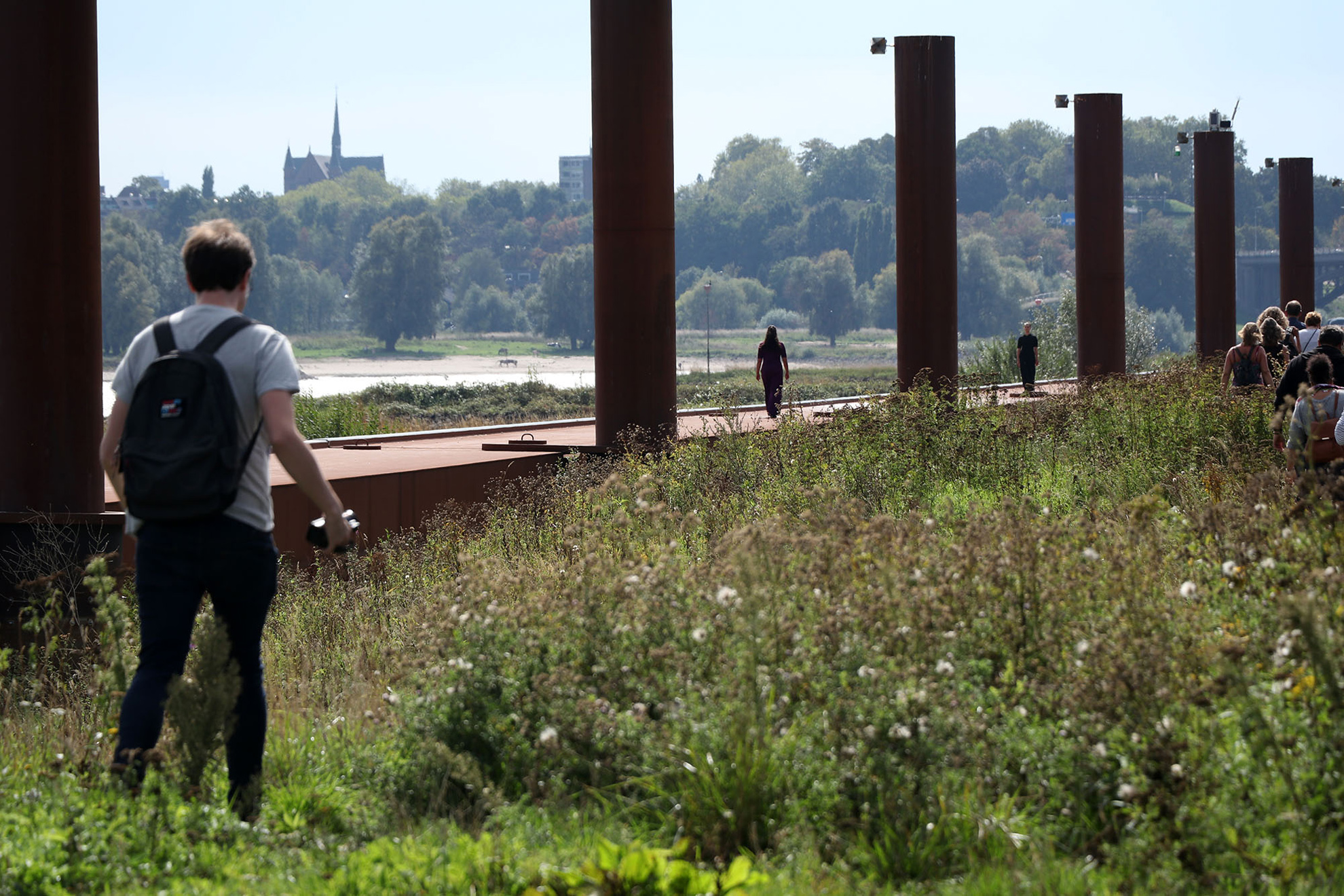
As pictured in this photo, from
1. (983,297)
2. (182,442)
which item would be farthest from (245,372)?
(983,297)

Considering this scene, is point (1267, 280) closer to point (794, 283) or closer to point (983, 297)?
point (983, 297)

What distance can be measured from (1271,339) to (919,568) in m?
9.51

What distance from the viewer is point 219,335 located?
382 cm

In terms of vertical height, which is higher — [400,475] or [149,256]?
[149,256]

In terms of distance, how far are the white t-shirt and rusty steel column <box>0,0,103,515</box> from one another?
4233 millimetres

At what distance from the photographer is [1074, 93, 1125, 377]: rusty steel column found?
2366 centimetres

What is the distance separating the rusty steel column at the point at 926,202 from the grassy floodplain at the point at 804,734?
40.0 ft

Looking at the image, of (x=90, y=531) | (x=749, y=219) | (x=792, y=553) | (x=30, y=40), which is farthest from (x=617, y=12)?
(x=749, y=219)

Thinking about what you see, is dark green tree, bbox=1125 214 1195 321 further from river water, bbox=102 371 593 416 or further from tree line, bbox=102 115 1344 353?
river water, bbox=102 371 593 416

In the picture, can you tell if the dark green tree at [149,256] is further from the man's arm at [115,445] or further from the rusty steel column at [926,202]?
the man's arm at [115,445]

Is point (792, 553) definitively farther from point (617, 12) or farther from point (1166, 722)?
point (617, 12)

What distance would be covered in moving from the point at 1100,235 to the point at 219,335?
22.1 metres

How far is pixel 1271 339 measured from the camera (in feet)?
41.8

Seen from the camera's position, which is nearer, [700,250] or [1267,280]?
[1267,280]
